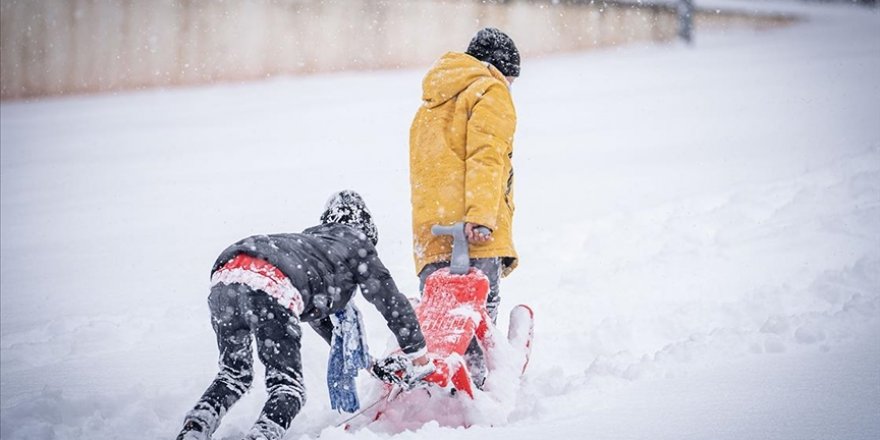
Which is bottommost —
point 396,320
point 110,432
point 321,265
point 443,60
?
point 110,432

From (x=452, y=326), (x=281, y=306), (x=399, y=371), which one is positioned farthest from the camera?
(x=452, y=326)

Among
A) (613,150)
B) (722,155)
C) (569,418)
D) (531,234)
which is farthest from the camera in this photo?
(613,150)

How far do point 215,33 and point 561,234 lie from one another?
6.63 meters

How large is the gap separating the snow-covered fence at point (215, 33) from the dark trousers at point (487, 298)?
8.17 m

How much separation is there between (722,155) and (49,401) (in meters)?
6.61

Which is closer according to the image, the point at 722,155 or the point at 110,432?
the point at 110,432

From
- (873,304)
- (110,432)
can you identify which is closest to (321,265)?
(110,432)

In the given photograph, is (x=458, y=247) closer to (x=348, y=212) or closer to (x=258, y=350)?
(x=348, y=212)

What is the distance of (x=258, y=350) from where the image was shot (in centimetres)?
281

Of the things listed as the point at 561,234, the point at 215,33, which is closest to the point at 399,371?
the point at 561,234

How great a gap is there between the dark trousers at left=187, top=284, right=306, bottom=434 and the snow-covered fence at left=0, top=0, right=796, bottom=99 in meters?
8.63

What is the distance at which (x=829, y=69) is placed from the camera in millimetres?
11156

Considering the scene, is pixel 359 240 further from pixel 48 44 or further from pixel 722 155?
pixel 48 44

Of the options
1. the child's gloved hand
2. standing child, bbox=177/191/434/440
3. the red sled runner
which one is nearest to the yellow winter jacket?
the red sled runner
